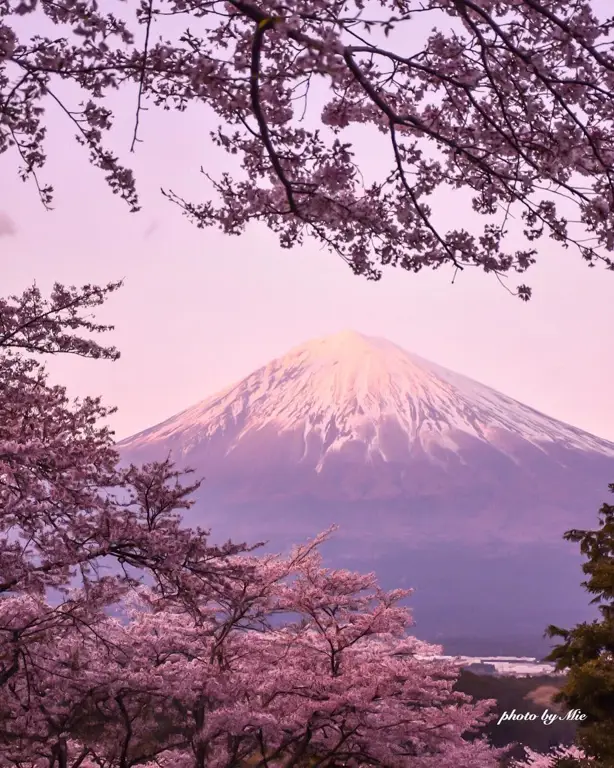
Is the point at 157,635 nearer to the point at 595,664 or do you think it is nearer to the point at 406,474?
the point at 595,664

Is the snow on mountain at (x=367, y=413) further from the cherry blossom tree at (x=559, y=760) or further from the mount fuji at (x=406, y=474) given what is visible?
the cherry blossom tree at (x=559, y=760)

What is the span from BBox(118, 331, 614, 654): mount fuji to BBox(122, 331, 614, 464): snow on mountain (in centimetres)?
28

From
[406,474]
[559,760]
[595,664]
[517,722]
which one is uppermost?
[595,664]

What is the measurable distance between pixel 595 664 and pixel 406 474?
5959 inches

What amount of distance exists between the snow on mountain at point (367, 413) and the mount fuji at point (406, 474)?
28 cm

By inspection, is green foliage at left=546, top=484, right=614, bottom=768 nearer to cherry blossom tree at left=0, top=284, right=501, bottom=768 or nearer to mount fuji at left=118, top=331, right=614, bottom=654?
cherry blossom tree at left=0, top=284, right=501, bottom=768

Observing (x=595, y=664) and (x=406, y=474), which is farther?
(x=406, y=474)

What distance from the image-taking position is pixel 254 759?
21609 mm

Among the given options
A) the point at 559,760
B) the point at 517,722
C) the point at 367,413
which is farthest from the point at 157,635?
the point at 367,413

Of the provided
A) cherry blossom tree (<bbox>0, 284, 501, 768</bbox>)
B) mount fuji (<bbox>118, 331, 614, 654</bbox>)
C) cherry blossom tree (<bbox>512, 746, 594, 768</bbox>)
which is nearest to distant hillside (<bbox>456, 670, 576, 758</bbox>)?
cherry blossom tree (<bbox>512, 746, 594, 768</bbox>)

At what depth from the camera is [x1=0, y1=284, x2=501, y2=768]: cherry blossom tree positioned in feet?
17.9

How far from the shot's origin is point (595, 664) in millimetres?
8766

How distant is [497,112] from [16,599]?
8152 millimetres

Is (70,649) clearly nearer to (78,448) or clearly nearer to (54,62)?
(78,448)
